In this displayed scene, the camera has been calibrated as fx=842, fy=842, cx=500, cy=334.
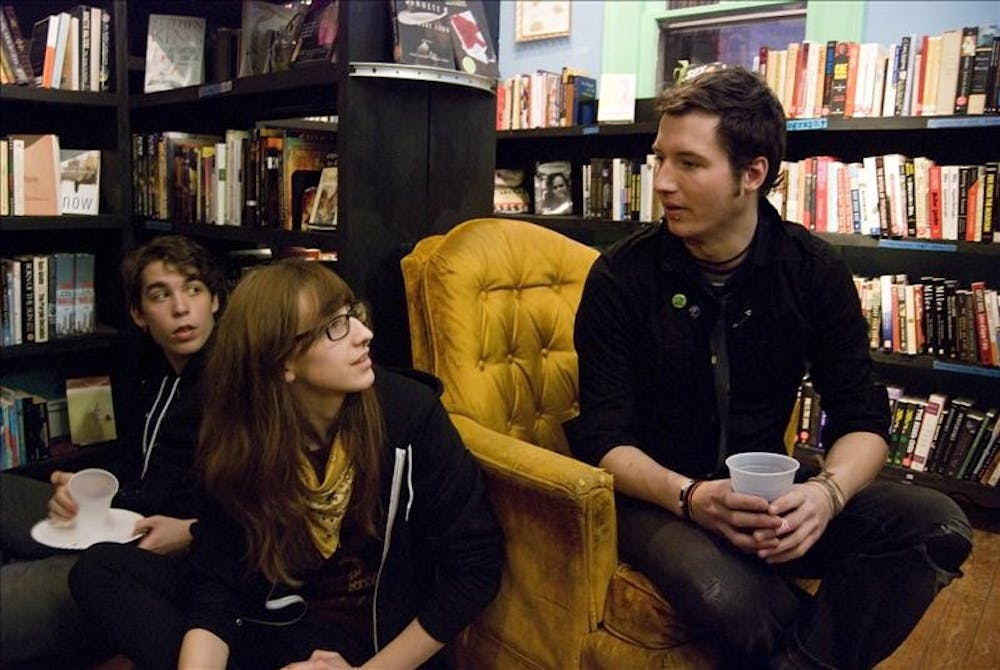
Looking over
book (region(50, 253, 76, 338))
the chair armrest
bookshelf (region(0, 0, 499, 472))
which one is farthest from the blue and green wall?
book (region(50, 253, 76, 338))

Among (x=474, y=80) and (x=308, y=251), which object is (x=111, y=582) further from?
(x=474, y=80)

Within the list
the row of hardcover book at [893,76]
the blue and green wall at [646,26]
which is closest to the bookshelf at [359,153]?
the row of hardcover book at [893,76]

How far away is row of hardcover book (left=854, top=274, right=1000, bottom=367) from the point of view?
A: 2.76m

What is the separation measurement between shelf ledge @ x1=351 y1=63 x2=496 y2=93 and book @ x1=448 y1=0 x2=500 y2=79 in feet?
A: 0.16

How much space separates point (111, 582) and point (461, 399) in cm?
68

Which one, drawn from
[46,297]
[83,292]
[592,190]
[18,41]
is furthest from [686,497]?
[592,190]

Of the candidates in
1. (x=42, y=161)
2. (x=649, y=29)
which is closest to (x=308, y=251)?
(x=42, y=161)

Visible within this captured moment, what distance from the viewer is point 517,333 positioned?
178 centimetres

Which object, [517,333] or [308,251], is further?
[308,251]

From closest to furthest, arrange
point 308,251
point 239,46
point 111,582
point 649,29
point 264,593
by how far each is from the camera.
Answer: point 111,582, point 264,593, point 308,251, point 239,46, point 649,29

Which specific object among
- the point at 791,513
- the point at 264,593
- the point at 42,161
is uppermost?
the point at 42,161

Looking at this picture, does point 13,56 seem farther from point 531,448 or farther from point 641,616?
point 641,616

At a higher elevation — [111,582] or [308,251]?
[308,251]

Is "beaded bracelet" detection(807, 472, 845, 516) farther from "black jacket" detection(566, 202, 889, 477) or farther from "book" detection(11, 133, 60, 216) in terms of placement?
"book" detection(11, 133, 60, 216)
